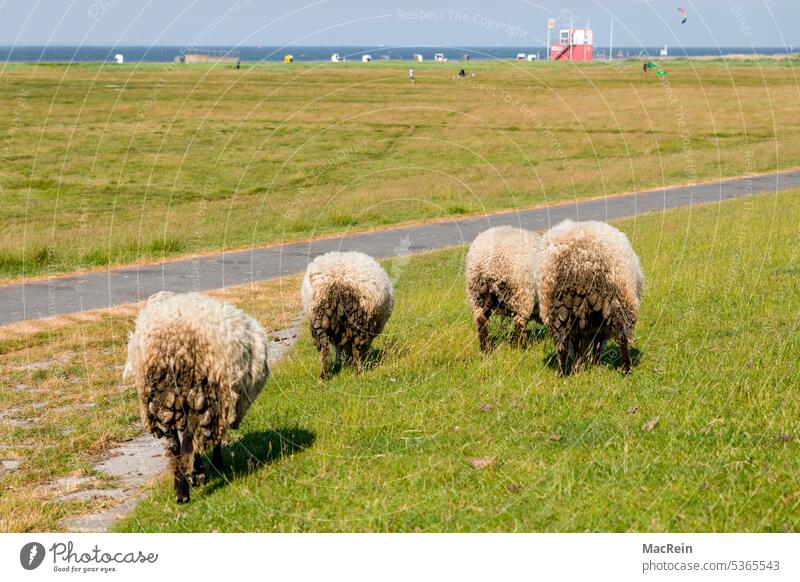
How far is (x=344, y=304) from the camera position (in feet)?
38.6

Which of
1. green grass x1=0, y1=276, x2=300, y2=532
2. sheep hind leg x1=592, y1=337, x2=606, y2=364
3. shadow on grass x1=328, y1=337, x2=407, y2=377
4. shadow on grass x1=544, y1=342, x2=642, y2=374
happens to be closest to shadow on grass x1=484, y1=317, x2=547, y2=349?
shadow on grass x1=544, y1=342, x2=642, y2=374

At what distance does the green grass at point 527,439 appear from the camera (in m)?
7.10

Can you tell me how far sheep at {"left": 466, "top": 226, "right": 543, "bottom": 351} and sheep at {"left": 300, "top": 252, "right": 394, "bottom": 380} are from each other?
1.51 meters

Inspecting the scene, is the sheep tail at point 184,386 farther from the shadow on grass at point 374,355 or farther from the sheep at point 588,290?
the sheep at point 588,290

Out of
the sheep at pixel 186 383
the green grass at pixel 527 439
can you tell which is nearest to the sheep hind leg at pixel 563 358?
the green grass at pixel 527 439

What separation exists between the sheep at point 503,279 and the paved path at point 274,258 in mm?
8050

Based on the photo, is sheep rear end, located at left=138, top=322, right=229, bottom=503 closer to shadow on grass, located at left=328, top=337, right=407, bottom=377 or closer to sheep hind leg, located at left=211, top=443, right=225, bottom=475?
sheep hind leg, located at left=211, top=443, right=225, bottom=475

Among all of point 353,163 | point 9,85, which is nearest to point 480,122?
→ point 353,163

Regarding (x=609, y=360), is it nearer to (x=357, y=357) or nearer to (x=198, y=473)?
(x=357, y=357)

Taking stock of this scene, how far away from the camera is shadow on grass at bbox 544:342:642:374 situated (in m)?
11.0

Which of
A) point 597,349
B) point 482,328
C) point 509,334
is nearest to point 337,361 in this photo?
point 482,328

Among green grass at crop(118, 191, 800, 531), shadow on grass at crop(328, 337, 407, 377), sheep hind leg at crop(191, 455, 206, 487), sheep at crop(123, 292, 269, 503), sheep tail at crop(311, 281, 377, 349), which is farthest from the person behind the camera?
shadow on grass at crop(328, 337, 407, 377)

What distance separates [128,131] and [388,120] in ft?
62.2

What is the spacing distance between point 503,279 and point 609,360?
188cm
